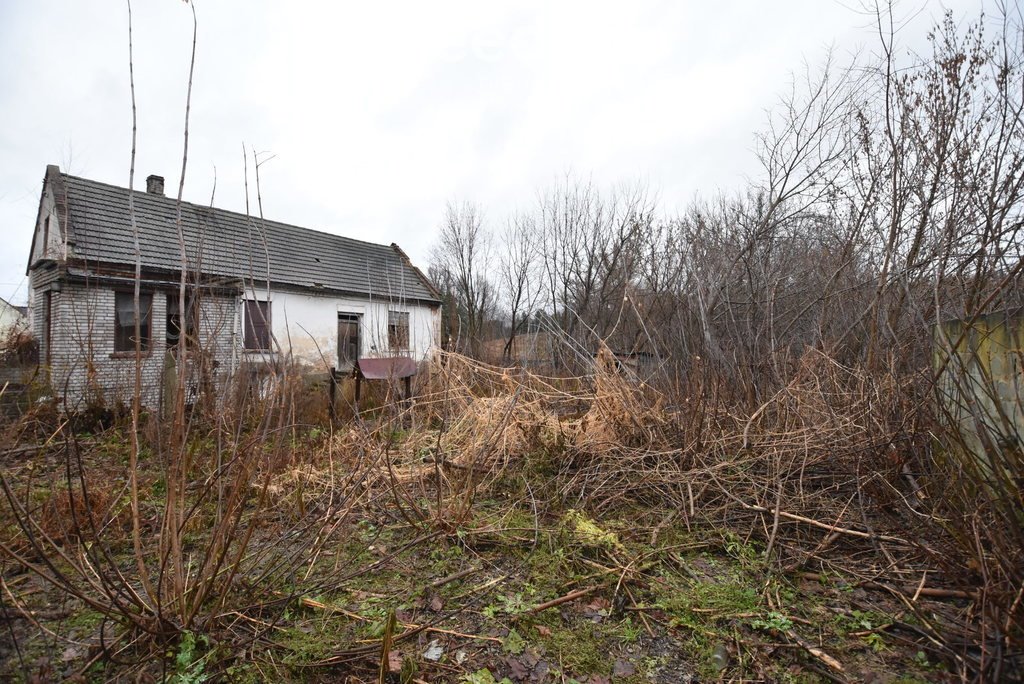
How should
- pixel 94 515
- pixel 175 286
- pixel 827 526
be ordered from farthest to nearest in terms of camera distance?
pixel 175 286, pixel 94 515, pixel 827 526

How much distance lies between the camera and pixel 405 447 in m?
4.94

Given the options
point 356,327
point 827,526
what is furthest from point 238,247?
point 827,526

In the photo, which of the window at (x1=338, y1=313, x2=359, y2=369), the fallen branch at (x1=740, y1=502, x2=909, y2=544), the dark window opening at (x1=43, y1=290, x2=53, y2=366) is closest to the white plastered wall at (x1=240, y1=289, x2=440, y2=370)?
the window at (x1=338, y1=313, x2=359, y2=369)

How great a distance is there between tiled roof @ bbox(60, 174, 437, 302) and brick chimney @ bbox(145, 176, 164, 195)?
0.34 meters

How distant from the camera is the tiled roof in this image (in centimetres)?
1140

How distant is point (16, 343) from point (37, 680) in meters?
12.4

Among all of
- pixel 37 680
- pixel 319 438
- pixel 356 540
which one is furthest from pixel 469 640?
pixel 319 438

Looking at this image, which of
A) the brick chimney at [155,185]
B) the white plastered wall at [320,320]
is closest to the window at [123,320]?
the white plastered wall at [320,320]

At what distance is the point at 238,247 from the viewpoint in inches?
536

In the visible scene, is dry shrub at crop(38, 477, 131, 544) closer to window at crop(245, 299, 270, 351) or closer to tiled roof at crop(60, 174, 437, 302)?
window at crop(245, 299, 270, 351)

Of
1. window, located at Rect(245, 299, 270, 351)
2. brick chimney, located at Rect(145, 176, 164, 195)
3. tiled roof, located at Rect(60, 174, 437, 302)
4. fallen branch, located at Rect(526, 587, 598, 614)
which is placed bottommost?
fallen branch, located at Rect(526, 587, 598, 614)

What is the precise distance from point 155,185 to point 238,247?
423cm

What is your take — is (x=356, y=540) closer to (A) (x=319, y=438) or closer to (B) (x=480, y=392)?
(B) (x=480, y=392)

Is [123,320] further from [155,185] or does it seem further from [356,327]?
[356,327]
